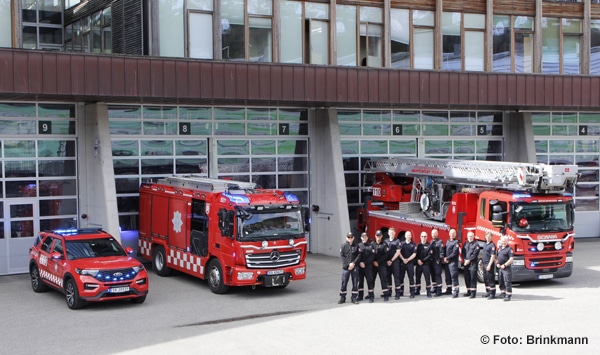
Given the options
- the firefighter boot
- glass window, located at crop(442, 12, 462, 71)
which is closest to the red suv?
the firefighter boot

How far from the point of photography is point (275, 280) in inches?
707

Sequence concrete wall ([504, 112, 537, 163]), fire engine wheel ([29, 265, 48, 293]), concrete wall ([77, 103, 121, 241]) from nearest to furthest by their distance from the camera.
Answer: fire engine wheel ([29, 265, 48, 293])
concrete wall ([77, 103, 121, 241])
concrete wall ([504, 112, 537, 163])

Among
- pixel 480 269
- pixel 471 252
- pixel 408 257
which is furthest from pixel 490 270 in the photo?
pixel 480 269

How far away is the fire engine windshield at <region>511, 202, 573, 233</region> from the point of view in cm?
1886

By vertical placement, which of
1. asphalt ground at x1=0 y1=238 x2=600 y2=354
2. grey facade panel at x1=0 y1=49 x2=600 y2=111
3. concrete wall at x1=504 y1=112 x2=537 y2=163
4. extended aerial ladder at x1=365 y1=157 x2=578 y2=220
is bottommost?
asphalt ground at x1=0 y1=238 x2=600 y2=354

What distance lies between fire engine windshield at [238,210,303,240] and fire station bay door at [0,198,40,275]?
772 centimetres

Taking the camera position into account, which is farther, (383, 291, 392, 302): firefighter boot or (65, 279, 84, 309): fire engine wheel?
(383, 291, 392, 302): firefighter boot

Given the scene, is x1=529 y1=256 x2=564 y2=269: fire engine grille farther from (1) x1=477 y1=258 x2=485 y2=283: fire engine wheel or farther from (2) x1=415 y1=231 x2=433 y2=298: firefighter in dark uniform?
(2) x1=415 y1=231 x2=433 y2=298: firefighter in dark uniform

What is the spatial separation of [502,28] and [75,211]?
16.5 metres

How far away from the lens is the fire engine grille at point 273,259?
17.8m

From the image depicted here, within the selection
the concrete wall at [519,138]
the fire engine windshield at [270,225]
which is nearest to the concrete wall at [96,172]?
the fire engine windshield at [270,225]

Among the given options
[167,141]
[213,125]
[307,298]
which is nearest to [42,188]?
[167,141]

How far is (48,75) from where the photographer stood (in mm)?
19844

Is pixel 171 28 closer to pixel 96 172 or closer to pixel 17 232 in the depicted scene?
pixel 96 172
